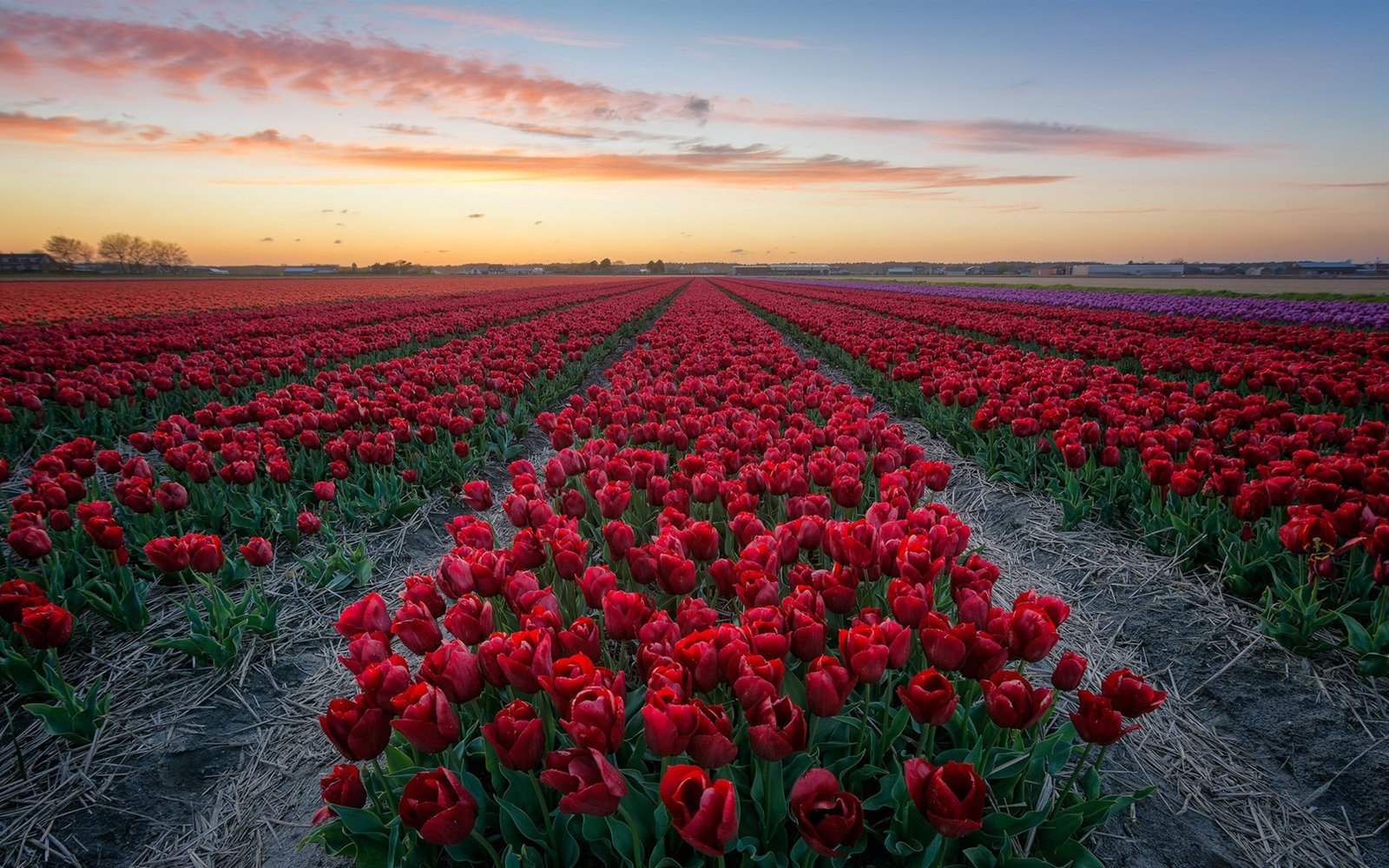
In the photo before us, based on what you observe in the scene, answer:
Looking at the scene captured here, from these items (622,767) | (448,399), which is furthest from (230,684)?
(448,399)

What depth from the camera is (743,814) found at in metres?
2.08

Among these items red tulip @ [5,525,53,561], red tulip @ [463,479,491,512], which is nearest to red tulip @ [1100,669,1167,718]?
red tulip @ [463,479,491,512]

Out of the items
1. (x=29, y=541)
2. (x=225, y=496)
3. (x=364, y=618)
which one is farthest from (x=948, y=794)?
(x=225, y=496)

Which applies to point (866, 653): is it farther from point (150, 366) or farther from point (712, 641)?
point (150, 366)

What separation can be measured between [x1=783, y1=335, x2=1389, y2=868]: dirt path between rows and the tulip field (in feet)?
0.06

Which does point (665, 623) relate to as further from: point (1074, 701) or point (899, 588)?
point (1074, 701)

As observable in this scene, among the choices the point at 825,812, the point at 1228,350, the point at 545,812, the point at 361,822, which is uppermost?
the point at 1228,350

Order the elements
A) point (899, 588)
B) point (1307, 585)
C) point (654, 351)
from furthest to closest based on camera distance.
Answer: point (654, 351), point (1307, 585), point (899, 588)

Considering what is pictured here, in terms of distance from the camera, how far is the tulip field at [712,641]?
192 centimetres

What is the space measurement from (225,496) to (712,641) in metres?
5.22

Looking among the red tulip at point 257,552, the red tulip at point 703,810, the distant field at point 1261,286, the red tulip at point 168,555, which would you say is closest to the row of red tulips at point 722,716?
the red tulip at point 703,810

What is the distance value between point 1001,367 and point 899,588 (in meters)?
7.16

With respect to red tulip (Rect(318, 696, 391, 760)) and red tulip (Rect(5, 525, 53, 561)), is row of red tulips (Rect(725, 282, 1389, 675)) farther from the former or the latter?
red tulip (Rect(5, 525, 53, 561))

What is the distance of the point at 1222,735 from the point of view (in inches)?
128
